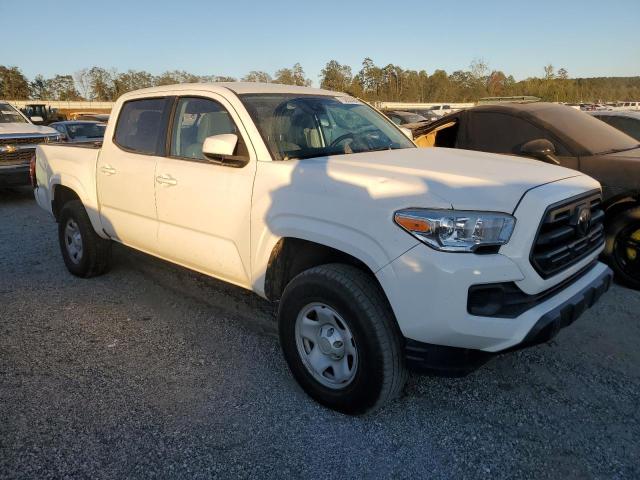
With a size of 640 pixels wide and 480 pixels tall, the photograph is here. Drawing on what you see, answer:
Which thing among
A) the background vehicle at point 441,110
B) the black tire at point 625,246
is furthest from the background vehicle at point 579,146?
the background vehicle at point 441,110

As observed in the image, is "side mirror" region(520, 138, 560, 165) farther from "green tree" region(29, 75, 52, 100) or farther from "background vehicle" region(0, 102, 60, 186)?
"green tree" region(29, 75, 52, 100)

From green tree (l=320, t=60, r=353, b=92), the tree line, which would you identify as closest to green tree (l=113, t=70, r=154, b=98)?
the tree line

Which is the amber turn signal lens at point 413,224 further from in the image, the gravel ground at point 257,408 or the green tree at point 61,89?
the green tree at point 61,89

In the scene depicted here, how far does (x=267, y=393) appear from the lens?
3.04 metres

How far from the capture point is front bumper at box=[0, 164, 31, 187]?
924 centimetres

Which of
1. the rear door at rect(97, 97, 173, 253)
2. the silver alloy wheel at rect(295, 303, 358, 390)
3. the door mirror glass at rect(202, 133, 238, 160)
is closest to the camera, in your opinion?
the silver alloy wheel at rect(295, 303, 358, 390)

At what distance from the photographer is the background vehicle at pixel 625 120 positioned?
7.09 metres

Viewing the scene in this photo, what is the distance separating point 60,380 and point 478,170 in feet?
9.58

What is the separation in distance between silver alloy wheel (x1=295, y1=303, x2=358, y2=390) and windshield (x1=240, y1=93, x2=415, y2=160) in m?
1.05

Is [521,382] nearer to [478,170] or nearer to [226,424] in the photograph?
[478,170]

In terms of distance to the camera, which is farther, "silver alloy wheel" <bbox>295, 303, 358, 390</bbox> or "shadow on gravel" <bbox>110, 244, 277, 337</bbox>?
"shadow on gravel" <bbox>110, 244, 277, 337</bbox>

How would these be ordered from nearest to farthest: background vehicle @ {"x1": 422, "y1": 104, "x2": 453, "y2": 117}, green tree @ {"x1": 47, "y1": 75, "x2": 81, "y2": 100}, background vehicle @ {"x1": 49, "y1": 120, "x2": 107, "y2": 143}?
background vehicle @ {"x1": 49, "y1": 120, "x2": 107, "y2": 143}, background vehicle @ {"x1": 422, "y1": 104, "x2": 453, "y2": 117}, green tree @ {"x1": 47, "y1": 75, "x2": 81, "y2": 100}

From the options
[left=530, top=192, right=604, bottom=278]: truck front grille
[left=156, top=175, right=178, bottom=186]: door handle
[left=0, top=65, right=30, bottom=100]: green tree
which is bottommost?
[left=530, top=192, right=604, bottom=278]: truck front grille

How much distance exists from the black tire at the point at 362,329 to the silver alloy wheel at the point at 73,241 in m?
3.18
